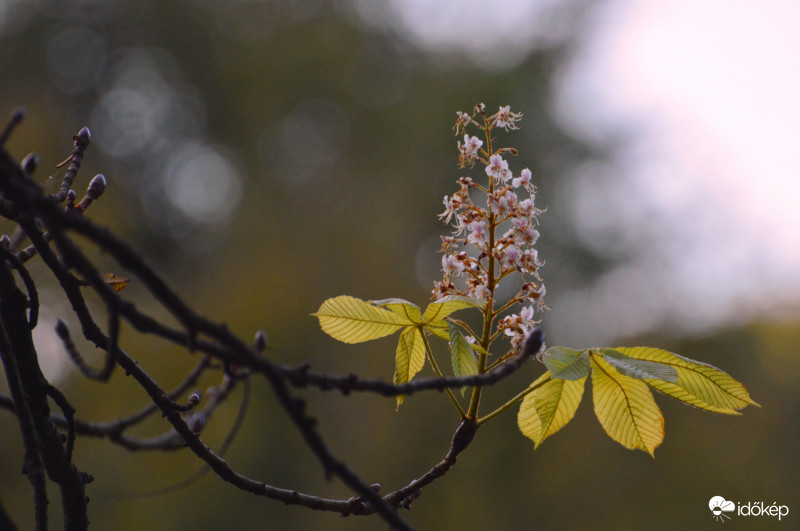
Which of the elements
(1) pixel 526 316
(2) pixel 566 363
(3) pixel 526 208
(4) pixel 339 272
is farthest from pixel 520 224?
(4) pixel 339 272

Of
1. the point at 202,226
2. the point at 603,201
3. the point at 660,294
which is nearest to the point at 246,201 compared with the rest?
the point at 202,226

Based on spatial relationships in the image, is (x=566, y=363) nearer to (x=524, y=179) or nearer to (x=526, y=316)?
(x=526, y=316)

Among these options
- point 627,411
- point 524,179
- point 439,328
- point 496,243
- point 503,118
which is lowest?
point 627,411

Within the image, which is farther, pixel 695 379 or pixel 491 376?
pixel 695 379

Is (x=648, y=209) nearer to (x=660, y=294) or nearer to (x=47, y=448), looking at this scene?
(x=660, y=294)

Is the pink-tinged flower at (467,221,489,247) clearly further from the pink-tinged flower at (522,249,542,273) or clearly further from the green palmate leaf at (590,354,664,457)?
the green palmate leaf at (590,354,664,457)

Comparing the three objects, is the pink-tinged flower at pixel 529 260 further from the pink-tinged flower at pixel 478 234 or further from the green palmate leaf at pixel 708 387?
the green palmate leaf at pixel 708 387
